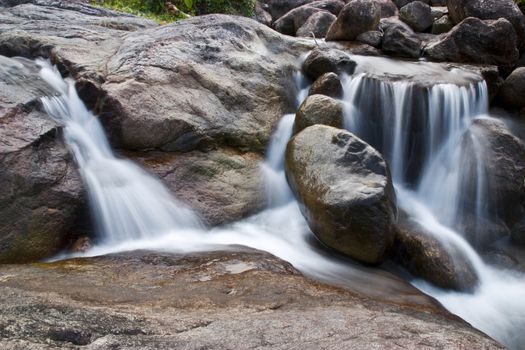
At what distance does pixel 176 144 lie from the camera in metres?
6.11

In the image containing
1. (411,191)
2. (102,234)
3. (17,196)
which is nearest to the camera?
(17,196)

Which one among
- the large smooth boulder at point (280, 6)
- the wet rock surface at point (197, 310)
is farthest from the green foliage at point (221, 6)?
the wet rock surface at point (197, 310)

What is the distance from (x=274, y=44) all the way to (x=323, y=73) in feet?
4.15

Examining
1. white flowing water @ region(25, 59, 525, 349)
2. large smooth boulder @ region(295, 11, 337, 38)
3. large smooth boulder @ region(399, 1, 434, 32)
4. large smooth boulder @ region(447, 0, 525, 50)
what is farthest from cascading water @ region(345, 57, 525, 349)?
large smooth boulder @ region(295, 11, 337, 38)

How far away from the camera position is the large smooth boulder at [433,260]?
200 inches

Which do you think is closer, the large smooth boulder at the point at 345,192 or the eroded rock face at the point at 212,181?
the large smooth boulder at the point at 345,192

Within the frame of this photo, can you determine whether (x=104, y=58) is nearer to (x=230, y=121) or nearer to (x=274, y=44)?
(x=230, y=121)

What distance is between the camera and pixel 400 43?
1010cm

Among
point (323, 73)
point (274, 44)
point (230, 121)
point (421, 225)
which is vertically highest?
point (274, 44)

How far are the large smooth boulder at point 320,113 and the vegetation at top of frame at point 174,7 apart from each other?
8.15 metres

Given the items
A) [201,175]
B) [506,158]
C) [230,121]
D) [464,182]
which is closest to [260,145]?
[230,121]

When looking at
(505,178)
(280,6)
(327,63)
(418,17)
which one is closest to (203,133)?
(327,63)

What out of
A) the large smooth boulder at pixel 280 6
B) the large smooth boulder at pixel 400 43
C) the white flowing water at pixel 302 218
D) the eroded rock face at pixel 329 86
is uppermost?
the large smooth boulder at pixel 280 6

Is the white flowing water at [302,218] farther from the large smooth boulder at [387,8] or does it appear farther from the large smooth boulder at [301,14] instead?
the large smooth boulder at [301,14]
